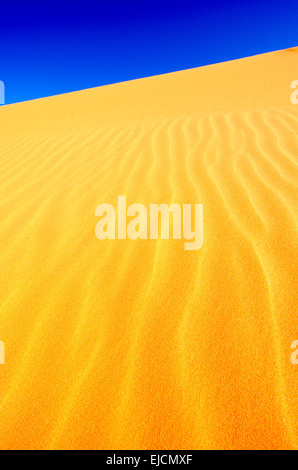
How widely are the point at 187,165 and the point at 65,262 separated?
1.92 m

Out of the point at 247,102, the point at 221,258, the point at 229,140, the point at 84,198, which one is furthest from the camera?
the point at 247,102

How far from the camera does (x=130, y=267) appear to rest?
201 cm

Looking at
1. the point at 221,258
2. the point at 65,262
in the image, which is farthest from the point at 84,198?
the point at 221,258

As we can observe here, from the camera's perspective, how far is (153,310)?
5.43ft

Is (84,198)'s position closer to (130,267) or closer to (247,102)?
(130,267)

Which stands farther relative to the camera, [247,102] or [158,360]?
[247,102]

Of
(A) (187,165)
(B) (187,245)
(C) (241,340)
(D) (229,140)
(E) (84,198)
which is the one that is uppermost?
(D) (229,140)

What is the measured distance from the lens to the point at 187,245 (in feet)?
7.11

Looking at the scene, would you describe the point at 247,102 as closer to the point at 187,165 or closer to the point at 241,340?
the point at 187,165

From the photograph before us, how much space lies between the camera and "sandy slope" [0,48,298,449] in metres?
1.18

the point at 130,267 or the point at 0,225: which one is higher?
the point at 0,225

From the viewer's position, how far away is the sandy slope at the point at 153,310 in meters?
1.18
